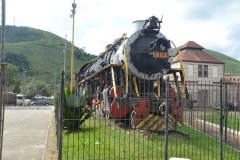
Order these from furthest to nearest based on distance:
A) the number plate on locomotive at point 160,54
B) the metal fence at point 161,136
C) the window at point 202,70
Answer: the window at point 202,70 → the number plate on locomotive at point 160,54 → the metal fence at point 161,136

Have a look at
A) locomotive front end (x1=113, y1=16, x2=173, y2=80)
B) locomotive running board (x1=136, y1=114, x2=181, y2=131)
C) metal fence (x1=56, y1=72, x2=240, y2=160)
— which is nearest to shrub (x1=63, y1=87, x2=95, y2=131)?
metal fence (x1=56, y1=72, x2=240, y2=160)

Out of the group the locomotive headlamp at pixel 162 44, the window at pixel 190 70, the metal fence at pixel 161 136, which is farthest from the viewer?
the window at pixel 190 70

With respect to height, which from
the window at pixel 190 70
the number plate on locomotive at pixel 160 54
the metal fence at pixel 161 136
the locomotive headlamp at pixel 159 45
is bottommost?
the metal fence at pixel 161 136

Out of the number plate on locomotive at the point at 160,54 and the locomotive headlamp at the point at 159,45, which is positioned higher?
the locomotive headlamp at the point at 159,45

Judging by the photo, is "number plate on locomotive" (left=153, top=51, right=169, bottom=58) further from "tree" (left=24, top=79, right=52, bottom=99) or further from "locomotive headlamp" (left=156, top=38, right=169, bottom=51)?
"tree" (left=24, top=79, right=52, bottom=99)

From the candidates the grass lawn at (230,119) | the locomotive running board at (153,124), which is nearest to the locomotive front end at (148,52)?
the locomotive running board at (153,124)

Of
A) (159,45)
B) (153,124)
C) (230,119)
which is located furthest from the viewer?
(230,119)

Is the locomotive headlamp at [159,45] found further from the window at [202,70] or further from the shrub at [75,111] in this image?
the window at [202,70]

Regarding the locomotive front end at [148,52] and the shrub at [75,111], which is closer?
the locomotive front end at [148,52]

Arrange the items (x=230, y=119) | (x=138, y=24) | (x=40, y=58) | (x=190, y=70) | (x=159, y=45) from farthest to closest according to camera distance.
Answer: (x=40, y=58), (x=190, y=70), (x=230, y=119), (x=138, y=24), (x=159, y=45)

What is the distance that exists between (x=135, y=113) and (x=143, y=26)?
10.5 feet

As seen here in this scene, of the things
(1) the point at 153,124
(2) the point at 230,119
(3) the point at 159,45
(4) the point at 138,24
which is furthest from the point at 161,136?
(2) the point at 230,119

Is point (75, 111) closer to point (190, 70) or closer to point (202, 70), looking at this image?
point (190, 70)

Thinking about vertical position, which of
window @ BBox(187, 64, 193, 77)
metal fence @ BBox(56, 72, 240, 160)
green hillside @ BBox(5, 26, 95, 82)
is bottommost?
metal fence @ BBox(56, 72, 240, 160)
